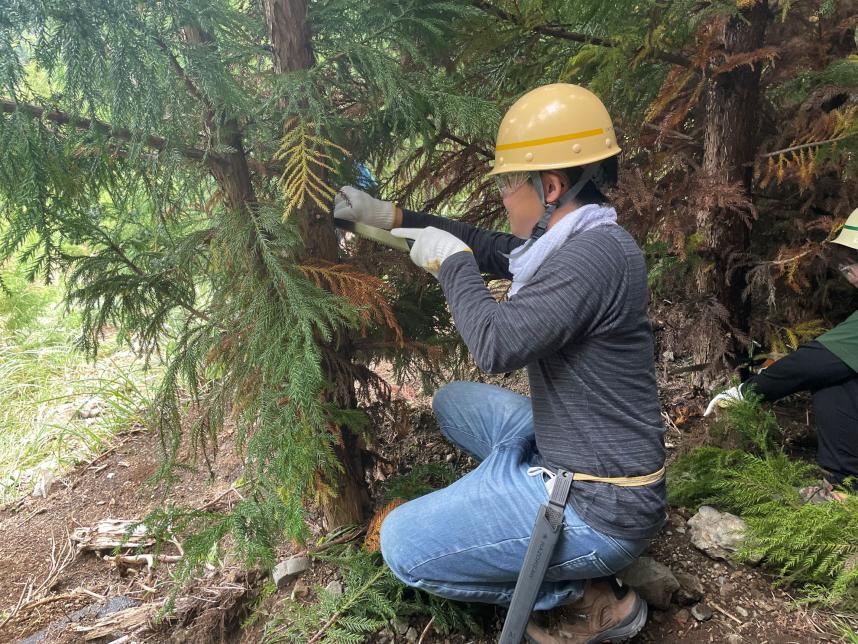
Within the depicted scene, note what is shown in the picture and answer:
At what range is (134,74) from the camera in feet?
5.17

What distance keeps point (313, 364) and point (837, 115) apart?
2.60m

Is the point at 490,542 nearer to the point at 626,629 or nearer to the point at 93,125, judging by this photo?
the point at 626,629

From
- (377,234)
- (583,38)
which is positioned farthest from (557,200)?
(583,38)

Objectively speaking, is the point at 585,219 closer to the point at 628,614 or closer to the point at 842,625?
the point at 628,614

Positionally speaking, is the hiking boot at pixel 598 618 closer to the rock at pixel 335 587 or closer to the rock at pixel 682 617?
the rock at pixel 682 617

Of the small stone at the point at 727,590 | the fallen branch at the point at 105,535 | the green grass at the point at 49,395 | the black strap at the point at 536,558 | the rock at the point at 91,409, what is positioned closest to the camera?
the black strap at the point at 536,558

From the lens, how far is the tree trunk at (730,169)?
8.84 feet

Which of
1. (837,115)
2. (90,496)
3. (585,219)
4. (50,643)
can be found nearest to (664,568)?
(585,219)

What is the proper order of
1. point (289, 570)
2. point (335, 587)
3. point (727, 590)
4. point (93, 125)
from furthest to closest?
point (289, 570) → point (335, 587) → point (727, 590) → point (93, 125)

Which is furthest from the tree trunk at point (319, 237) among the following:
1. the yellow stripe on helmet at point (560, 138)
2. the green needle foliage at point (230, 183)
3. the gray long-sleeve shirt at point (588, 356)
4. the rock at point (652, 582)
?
the rock at point (652, 582)

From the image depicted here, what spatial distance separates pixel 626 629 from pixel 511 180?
1.68 m

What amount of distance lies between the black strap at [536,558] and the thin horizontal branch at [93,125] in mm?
1608

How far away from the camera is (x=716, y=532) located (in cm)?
239

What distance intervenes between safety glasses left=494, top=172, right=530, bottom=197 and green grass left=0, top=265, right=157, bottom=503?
3301 mm
